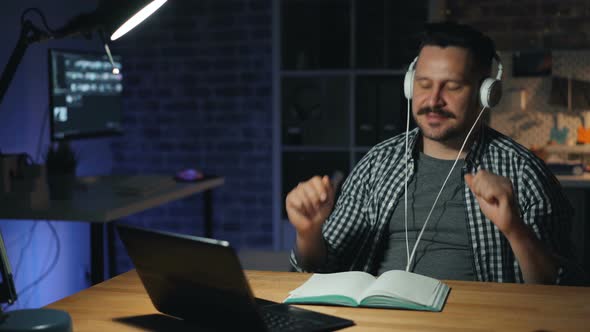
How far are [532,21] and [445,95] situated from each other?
2.65 meters

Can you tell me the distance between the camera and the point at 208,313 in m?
1.22

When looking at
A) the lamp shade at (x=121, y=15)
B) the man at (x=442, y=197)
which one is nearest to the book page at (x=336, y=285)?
the man at (x=442, y=197)

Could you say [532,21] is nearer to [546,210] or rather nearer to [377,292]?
[546,210]

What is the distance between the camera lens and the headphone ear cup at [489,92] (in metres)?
1.92

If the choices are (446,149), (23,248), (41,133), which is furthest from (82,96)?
(446,149)

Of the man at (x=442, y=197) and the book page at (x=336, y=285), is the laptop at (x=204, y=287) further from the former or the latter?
the man at (x=442, y=197)

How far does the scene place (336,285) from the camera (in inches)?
55.8

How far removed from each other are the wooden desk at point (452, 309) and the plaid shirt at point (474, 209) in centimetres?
31

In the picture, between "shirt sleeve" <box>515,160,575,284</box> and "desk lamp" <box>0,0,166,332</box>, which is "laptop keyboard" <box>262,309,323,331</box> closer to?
"desk lamp" <box>0,0,166,332</box>

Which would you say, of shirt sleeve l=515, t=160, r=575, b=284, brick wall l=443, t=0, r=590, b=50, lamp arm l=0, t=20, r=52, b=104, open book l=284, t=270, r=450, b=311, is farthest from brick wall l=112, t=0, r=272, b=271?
open book l=284, t=270, r=450, b=311

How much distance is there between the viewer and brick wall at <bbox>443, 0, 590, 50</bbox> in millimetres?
4215

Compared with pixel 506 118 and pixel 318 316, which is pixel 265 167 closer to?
pixel 506 118

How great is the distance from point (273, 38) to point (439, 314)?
11.0 feet

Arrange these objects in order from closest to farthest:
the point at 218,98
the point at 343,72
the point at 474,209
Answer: the point at 474,209 → the point at 343,72 → the point at 218,98
